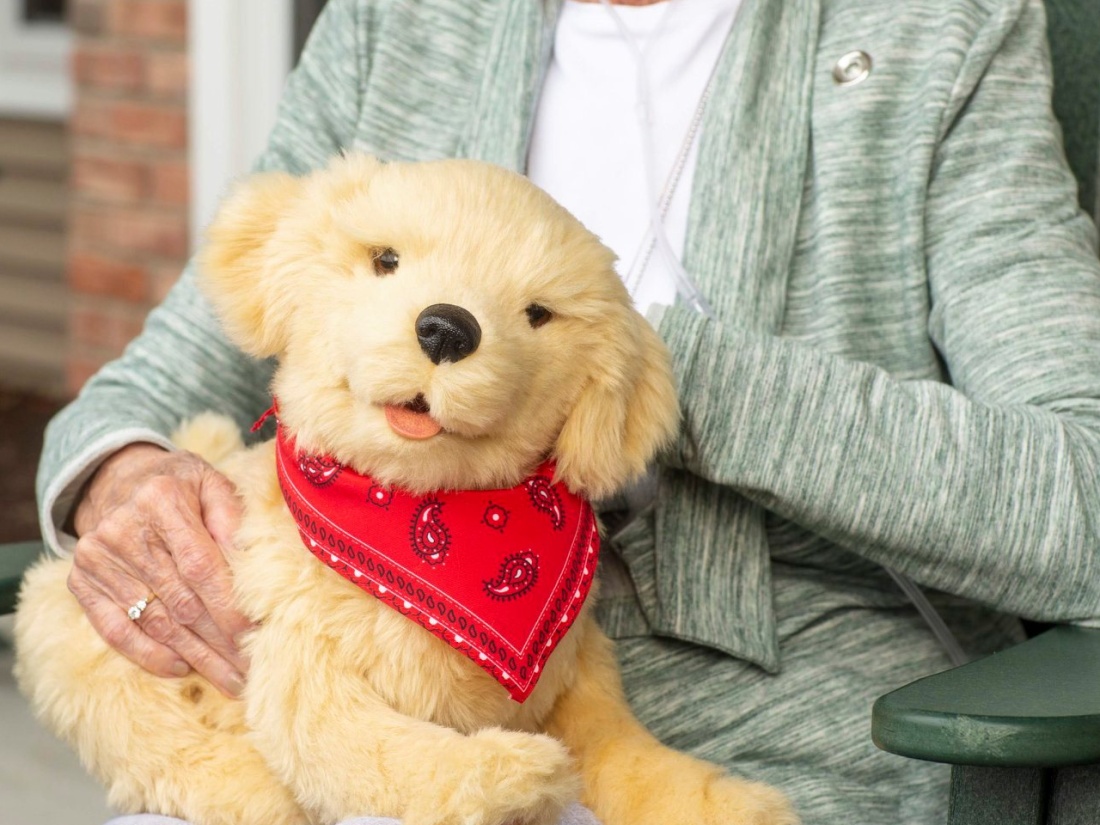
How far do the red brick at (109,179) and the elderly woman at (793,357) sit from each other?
138cm

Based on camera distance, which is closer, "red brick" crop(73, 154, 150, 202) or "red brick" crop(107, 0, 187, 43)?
"red brick" crop(107, 0, 187, 43)

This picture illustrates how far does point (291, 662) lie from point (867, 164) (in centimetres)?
67

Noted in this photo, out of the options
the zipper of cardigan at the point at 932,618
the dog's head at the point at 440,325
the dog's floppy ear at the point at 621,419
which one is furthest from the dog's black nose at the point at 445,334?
the zipper of cardigan at the point at 932,618

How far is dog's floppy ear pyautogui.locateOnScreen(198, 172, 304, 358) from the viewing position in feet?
2.63

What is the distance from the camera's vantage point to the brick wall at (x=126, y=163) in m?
2.37

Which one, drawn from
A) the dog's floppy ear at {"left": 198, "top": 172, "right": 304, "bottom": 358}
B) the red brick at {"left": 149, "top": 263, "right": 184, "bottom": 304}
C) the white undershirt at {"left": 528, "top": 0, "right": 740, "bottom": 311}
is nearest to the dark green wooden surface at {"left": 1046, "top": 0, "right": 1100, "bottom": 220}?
the white undershirt at {"left": 528, "top": 0, "right": 740, "bottom": 311}

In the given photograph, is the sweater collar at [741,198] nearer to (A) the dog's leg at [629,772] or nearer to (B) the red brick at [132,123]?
(A) the dog's leg at [629,772]

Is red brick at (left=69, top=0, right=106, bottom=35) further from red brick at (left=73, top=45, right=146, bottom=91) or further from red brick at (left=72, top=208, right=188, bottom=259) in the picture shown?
red brick at (left=72, top=208, right=188, bottom=259)

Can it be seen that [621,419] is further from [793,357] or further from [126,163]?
[126,163]

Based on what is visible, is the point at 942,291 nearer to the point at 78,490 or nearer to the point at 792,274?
the point at 792,274

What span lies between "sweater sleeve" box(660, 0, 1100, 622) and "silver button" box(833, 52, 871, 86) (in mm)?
205

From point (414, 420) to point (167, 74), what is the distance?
6.26 ft

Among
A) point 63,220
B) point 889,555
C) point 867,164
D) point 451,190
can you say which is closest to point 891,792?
point 889,555

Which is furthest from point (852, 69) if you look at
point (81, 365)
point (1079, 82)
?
point (81, 365)
